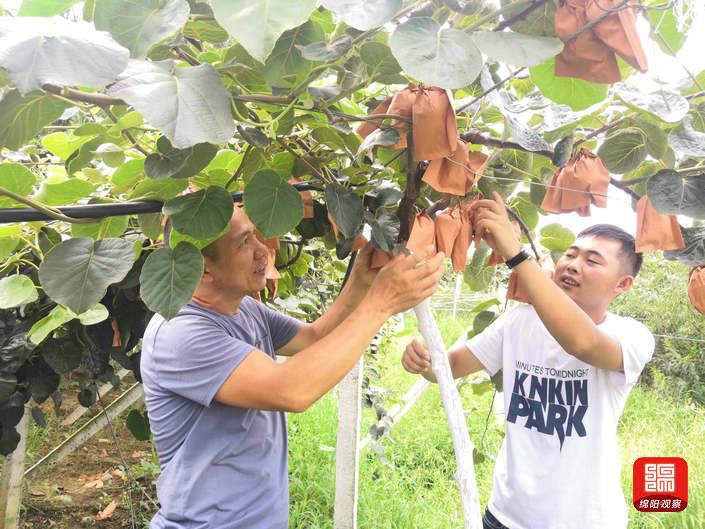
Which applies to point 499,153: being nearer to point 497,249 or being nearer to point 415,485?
point 497,249

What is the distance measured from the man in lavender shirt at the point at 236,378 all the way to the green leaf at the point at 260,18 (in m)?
0.51

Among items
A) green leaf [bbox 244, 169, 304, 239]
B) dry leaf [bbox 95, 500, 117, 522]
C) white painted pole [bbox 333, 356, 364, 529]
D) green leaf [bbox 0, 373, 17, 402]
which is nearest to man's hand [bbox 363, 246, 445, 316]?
green leaf [bbox 244, 169, 304, 239]

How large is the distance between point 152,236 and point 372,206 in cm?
32

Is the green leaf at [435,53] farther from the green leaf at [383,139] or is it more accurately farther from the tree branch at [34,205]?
the tree branch at [34,205]

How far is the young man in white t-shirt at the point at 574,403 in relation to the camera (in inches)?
49.4

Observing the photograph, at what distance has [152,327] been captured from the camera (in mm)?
1085

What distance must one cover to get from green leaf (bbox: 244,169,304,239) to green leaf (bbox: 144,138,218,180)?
8cm

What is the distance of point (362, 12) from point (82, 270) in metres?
0.42

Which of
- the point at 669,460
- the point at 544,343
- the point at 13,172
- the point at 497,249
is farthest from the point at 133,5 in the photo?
the point at 669,460

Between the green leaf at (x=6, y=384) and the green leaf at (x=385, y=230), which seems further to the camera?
the green leaf at (x=6, y=384)

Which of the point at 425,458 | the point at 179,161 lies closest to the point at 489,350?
the point at 179,161

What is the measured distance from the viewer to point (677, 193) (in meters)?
0.57

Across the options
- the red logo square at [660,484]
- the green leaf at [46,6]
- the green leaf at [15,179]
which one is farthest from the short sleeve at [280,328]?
the red logo square at [660,484]

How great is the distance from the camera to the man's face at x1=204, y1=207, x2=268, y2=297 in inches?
39.8
